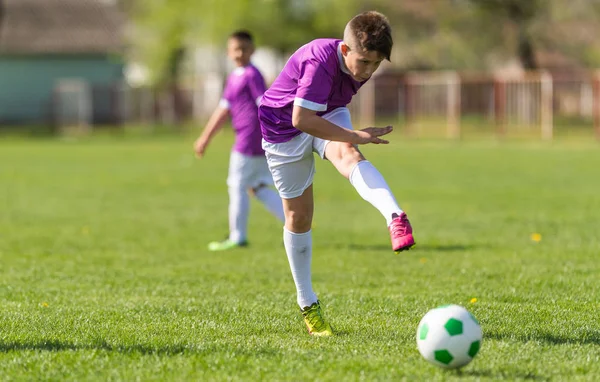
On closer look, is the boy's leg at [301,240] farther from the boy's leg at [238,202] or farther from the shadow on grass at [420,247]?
the boy's leg at [238,202]

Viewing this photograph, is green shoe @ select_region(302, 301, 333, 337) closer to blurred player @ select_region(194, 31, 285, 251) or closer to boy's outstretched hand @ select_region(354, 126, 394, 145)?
boy's outstretched hand @ select_region(354, 126, 394, 145)

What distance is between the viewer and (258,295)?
24.2 ft

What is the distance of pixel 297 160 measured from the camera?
5.90m

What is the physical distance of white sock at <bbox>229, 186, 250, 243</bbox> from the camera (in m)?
10.4

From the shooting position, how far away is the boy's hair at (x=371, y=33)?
17.1 ft

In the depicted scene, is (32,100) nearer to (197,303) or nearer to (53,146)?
(53,146)

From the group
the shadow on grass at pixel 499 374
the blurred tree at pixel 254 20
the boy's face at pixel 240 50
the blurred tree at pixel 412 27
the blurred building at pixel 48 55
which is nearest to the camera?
the shadow on grass at pixel 499 374

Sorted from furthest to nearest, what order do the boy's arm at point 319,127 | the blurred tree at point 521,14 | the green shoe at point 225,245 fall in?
the blurred tree at point 521,14, the green shoe at point 225,245, the boy's arm at point 319,127

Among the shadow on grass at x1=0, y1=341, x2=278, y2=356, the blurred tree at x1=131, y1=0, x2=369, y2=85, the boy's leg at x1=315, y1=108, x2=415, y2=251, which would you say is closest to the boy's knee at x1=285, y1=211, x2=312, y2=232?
the boy's leg at x1=315, y1=108, x2=415, y2=251

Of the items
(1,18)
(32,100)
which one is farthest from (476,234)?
A: (1,18)

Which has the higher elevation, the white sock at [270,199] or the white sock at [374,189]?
the white sock at [374,189]

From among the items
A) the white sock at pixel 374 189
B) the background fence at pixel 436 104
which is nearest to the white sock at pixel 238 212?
the white sock at pixel 374 189

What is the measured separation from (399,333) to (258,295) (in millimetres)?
1864

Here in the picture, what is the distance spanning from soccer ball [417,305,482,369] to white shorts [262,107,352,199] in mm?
1433
